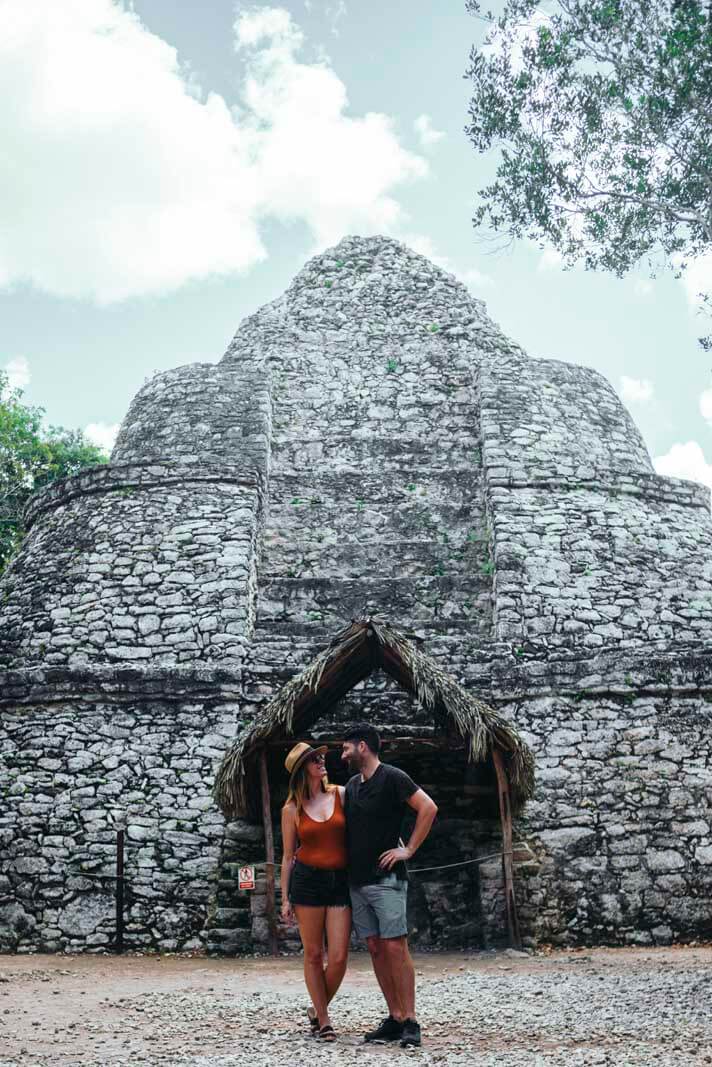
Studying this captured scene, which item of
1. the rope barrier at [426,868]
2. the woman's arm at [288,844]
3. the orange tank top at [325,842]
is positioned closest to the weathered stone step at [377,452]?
the rope barrier at [426,868]

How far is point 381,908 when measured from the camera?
4.55 metres

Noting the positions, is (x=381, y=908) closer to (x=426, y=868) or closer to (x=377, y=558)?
(x=426, y=868)

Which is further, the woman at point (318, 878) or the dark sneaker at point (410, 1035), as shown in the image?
the woman at point (318, 878)

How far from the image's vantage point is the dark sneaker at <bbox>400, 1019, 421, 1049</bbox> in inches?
173

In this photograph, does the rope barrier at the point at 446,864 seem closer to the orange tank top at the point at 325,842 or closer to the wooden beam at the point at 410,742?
the wooden beam at the point at 410,742

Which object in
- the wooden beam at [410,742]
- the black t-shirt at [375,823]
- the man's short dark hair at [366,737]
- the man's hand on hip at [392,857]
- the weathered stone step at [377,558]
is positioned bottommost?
the man's hand on hip at [392,857]

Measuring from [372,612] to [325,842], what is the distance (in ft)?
20.5

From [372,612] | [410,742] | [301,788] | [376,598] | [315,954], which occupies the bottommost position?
[315,954]

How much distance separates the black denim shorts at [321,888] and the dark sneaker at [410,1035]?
0.60 metres

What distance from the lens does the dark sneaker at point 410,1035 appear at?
14.4 feet

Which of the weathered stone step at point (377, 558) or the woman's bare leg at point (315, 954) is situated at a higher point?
the weathered stone step at point (377, 558)

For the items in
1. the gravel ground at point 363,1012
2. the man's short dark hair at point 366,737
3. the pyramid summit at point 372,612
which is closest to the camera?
the gravel ground at point 363,1012

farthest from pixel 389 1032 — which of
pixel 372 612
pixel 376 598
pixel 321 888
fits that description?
pixel 376 598

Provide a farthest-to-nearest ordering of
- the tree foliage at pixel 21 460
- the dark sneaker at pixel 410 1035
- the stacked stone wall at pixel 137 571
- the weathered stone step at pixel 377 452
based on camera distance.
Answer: the tree foliage at pixel 21 460 < the weathered stone step at pixel 377 452 < the stacked stone wall at pixel 137 571 < the dark sneaker at pixel 410 1035
